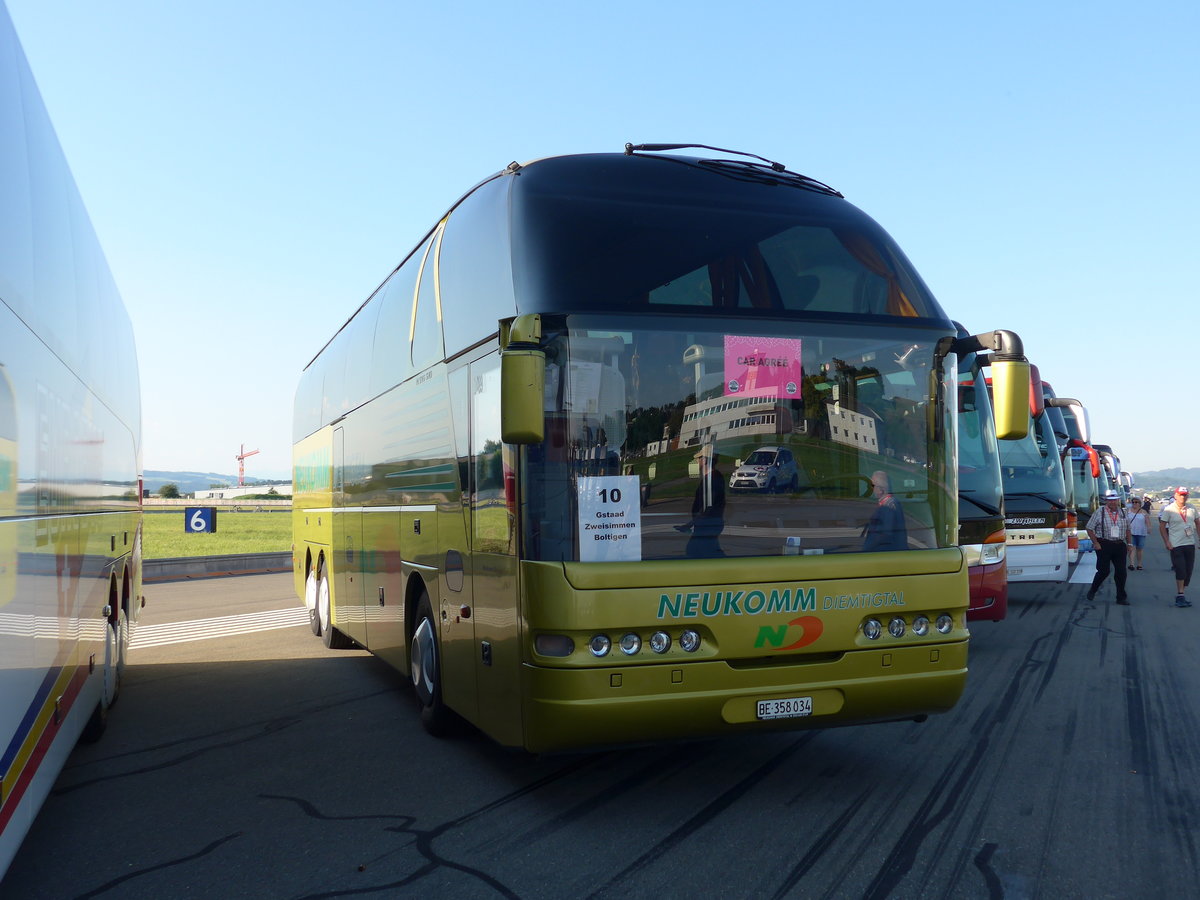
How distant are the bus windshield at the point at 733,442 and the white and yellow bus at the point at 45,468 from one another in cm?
221

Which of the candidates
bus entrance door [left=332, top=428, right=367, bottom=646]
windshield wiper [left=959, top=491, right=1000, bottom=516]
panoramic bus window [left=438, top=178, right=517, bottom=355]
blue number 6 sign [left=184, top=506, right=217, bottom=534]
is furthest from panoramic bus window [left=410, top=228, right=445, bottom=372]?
blue number 6 sign [left=184, top=506, right=217, bottom=534]

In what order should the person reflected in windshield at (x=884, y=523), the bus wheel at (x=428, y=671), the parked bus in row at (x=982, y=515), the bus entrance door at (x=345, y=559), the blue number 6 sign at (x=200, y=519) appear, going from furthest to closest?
the blue number 6 sign at (x=200, y=519), the parked bus in row at (x=982, y=515), the bus entrance door at (x=345, y=559), the bus wheel at (x=428, y=671), the person reflected in windshield at (x=884, y=523)

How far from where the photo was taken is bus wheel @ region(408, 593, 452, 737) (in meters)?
7.41

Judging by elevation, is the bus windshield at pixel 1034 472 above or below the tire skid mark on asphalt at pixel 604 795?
above

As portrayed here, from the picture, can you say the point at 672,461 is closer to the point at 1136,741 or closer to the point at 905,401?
the point at 905,401

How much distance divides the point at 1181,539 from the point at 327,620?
41.6 ft

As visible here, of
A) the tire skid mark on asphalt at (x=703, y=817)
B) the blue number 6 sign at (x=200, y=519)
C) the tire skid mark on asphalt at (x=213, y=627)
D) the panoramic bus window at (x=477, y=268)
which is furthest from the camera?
the blue number 6 sign at (x=200, y=519)

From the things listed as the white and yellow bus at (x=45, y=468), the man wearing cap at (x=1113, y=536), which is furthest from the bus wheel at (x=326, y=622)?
the man wearing cap at (x=1113, y=536)

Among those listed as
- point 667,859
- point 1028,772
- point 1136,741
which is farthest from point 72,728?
point 1136,741

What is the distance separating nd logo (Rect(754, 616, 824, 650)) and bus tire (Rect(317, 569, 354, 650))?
23.7 feet

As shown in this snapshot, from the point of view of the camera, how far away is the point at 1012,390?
5.98 m

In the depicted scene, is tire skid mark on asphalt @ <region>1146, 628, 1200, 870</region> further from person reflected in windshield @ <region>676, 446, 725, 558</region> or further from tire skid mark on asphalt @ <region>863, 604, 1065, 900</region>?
person reflected in windshield @ <region>676, 446, 725, 558</region>

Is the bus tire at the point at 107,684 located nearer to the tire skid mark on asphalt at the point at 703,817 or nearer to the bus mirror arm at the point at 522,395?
the bus mirror arm at the point at 522,395

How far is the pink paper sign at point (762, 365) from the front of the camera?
577 cm
